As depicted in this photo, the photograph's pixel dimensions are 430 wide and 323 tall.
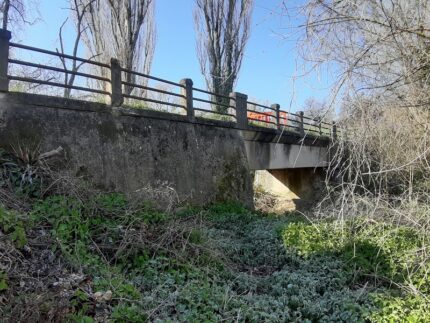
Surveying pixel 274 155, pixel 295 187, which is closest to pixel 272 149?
pixel 274 155

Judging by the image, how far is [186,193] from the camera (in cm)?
860

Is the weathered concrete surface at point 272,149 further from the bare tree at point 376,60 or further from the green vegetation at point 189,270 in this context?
the bare tree at point 376,60

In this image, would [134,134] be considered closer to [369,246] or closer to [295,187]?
[369,246]

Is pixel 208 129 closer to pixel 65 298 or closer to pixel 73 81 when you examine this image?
pixel 73 81

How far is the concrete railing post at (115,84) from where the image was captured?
7258 mm

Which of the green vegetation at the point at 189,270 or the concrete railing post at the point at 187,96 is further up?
the concrete railing post at the point at 187,96

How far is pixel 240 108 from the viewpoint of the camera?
10852 millimetres

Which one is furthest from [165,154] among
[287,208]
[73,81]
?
[287,208]

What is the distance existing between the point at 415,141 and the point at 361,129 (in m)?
1.12

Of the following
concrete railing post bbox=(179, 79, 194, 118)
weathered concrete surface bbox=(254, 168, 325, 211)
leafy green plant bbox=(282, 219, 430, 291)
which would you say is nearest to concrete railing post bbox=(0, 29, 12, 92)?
concrete railing post bbox=(179, 79, 194, 118)

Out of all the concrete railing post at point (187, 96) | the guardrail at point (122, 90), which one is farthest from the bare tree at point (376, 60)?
→ the concrete railing post at point (187, 96)

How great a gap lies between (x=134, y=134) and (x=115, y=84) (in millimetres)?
1033

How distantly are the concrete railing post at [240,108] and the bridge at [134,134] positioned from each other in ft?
0.09

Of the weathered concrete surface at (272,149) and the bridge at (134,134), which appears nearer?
the bridge at (134,134)
